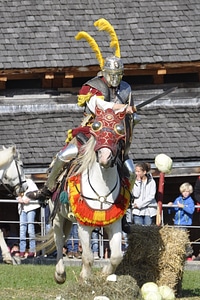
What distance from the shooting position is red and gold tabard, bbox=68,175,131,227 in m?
13.5

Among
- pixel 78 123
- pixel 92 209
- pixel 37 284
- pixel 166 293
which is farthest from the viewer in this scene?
pixel 78 123

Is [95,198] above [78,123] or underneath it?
underneath

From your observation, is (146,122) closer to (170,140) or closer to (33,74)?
(170,140)

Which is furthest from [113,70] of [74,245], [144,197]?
[74,245]

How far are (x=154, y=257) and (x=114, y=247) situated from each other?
4.30ft

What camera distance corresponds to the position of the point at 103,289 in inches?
511

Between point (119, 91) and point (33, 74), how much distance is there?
8.95 metres

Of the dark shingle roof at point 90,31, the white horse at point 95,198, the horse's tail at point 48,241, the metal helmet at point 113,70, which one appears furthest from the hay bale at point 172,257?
the dark shingle roof at point 90,31

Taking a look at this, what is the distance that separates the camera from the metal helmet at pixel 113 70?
547 inches

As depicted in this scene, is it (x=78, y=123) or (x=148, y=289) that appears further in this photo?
(x=78, y=123)

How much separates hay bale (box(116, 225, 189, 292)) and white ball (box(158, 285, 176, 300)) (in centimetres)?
113

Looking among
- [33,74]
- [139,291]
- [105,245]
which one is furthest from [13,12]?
[139,291]

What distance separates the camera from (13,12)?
23531 millimetres

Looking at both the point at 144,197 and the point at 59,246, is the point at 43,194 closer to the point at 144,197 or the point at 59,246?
the point at 59,246
